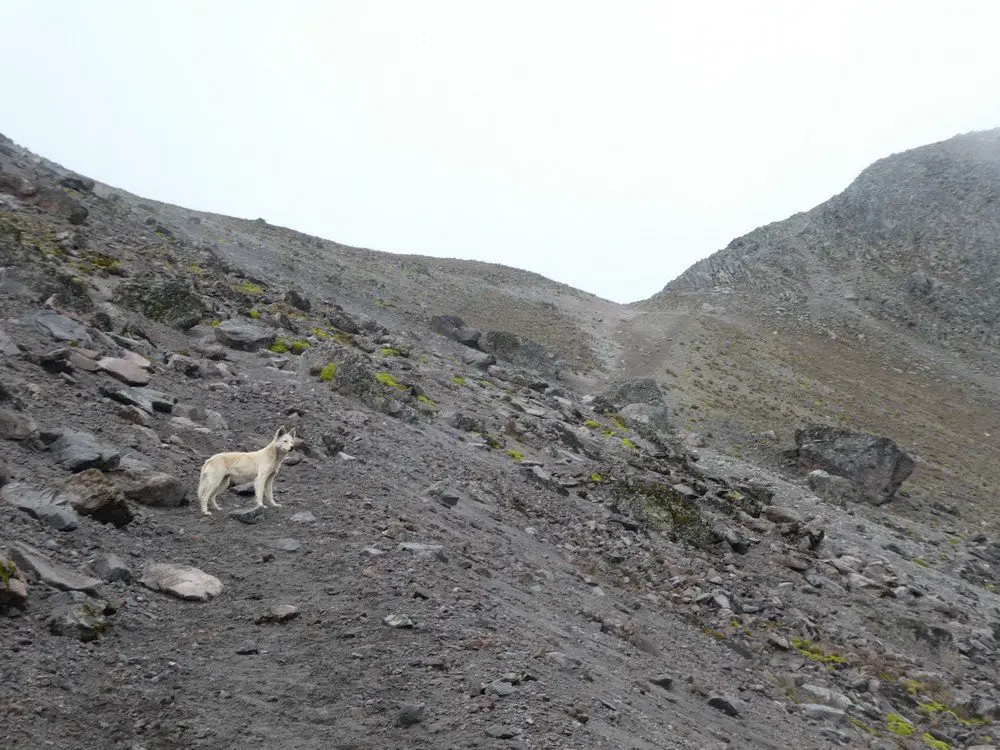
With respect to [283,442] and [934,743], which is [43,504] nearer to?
[283,442]

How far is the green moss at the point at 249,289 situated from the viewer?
83.4 ft

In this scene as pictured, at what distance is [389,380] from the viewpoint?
20.1 meters

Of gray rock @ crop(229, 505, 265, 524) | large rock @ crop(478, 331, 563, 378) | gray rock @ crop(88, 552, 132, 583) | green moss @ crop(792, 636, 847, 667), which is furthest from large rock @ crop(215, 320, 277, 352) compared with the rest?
large rock @ crop(478, 331, 563, 378)

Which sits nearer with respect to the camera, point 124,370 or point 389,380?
point 124,370

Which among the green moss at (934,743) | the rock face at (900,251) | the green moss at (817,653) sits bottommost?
the green moss at (934,743)

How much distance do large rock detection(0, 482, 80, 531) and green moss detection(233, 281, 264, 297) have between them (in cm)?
1742

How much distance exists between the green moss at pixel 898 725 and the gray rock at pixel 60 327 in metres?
15.5

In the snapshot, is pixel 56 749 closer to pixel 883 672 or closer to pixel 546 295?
pixel 883 672

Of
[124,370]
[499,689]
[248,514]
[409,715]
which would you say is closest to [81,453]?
[248,514]

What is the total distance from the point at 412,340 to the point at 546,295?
3696cm

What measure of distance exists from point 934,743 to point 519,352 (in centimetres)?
2961

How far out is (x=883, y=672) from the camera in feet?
42.8

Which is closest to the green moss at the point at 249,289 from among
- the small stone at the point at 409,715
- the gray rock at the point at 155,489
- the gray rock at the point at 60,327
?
the gray rock at the point at 60,327

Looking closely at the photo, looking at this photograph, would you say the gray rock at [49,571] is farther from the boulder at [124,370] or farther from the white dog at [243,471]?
the boulder at [124,370]
